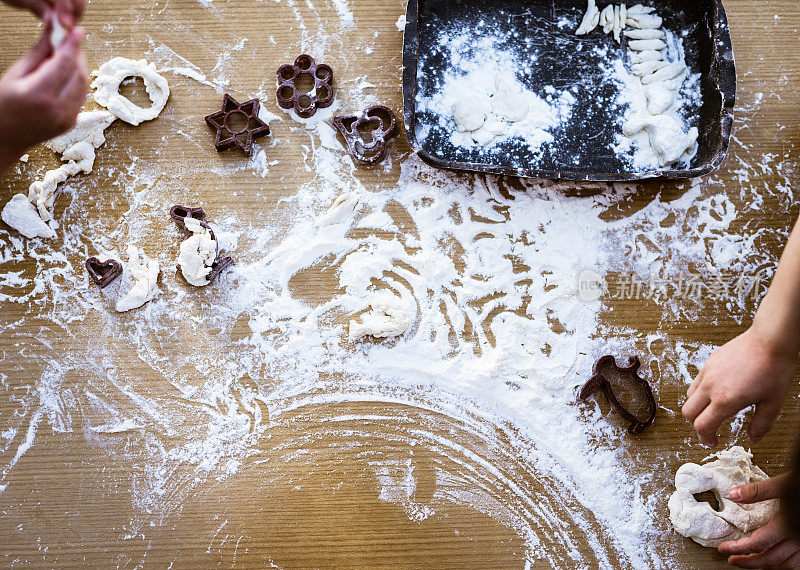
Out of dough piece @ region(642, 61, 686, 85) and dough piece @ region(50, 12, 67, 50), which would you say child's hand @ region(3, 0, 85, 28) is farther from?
dough piece @ region(642, 61, 686, 85)

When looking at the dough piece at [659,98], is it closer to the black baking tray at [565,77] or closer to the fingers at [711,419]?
the black baking tray at [565,77]

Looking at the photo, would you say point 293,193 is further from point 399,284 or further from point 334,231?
point 399,284

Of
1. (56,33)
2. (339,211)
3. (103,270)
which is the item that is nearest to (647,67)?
(339,211)

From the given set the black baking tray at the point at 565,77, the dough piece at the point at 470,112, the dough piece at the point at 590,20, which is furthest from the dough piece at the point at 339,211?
the dough piece at the point at 590,20

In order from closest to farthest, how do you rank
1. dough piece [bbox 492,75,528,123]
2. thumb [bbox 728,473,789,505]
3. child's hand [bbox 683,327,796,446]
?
child's hand [bbox 683,327,796,446] → thumb [bbox 728,473,789,505] → dough piece [bbox 492,75,528,123]

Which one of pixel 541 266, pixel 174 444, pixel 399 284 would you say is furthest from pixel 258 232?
pixel 541 266

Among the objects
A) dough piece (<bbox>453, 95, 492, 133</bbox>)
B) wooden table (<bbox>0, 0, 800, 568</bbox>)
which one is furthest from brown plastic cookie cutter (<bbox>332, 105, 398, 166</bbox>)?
dough piece (<bbox>453, 95, 492, 133</bbox>)
